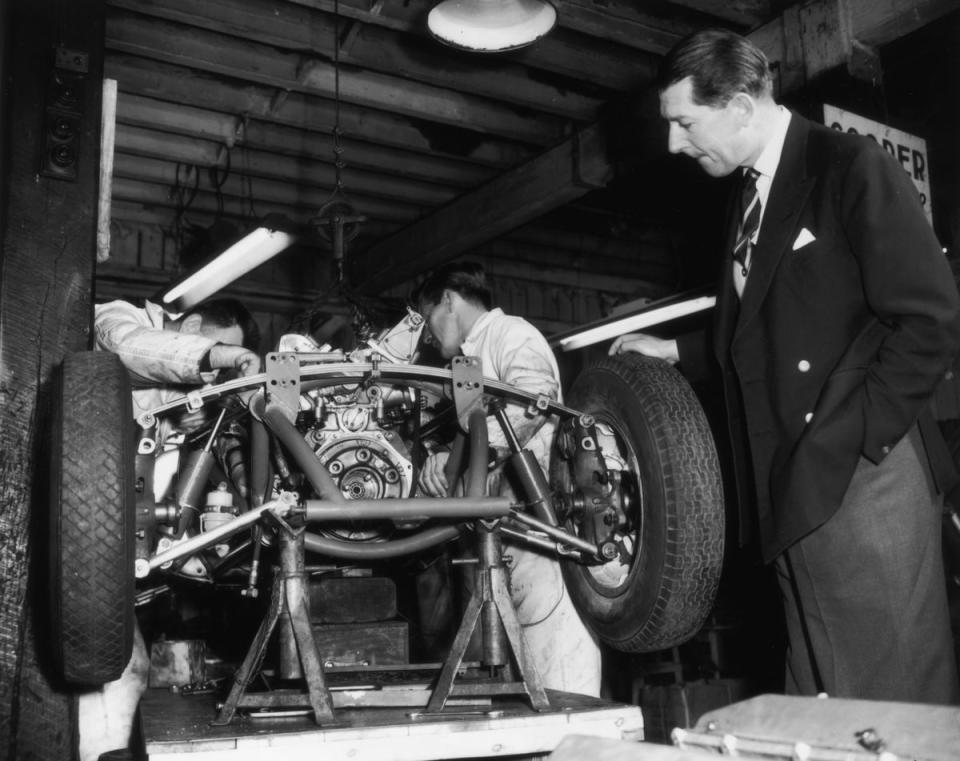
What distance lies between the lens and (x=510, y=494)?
313 centimetres

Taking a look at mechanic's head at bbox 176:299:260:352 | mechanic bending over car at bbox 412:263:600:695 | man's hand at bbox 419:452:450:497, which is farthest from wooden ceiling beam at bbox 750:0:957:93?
mechanic's head at bbox 176:299:260:352

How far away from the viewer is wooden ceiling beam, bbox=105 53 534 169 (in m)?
4.81

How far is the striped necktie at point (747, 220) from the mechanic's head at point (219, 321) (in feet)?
7.34

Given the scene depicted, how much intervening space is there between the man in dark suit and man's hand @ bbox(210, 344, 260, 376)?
4.62 feet

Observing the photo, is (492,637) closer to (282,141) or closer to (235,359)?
(235,359)

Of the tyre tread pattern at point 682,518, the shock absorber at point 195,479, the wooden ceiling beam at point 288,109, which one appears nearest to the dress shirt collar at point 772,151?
the tyre tread pattern at point 682,518

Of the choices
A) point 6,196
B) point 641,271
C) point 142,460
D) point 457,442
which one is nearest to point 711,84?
point 457,442

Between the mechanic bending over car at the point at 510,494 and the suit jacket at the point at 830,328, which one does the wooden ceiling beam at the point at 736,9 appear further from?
the suit jacket at the point at 830,328

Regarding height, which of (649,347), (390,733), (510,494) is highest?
(649,347)

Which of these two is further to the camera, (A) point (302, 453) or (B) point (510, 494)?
(B) point (510, 494)

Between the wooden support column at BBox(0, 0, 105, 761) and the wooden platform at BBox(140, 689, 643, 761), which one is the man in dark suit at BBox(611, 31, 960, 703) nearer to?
the wooden platform at BBox(140, 689, 643, 761)

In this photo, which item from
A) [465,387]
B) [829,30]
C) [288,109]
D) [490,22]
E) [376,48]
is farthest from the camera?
[288,109]

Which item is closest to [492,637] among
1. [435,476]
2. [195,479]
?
[435,476]

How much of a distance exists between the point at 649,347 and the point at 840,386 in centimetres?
94
